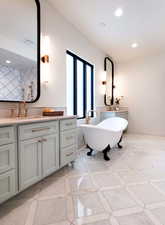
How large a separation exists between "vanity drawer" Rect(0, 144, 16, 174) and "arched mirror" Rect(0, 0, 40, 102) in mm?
737

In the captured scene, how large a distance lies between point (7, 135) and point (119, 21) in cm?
310

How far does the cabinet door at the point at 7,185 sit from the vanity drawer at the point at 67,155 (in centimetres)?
81

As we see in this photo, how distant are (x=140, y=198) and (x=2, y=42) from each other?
→ 8.15 feet

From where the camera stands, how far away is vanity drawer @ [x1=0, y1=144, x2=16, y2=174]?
135 cm

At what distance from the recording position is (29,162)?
64.3 inches

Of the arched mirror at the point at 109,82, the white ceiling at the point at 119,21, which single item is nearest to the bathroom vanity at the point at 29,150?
the white ceiling at the point at 119,21

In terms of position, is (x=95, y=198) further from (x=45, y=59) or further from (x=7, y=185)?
(x=45, y=59)

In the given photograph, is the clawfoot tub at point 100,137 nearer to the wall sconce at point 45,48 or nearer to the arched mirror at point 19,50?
the arched mirror at point 19,50

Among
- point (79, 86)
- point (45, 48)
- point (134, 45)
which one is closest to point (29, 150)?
point (45, 48)

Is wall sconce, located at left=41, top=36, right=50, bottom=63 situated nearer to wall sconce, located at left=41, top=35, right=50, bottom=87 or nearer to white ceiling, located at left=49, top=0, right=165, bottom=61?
wall sconce, located at left=41, top=35, right=50, bottom=87

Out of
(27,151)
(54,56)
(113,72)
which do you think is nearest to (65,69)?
(54,56)

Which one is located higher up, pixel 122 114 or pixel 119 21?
pixel 119 21

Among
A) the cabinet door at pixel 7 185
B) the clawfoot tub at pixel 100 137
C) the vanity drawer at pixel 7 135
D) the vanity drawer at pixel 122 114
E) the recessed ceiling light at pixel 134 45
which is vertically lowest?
the cabinet door at pixel 7 185

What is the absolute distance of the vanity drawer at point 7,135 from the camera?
1.35 meters
